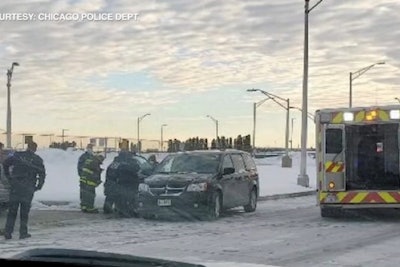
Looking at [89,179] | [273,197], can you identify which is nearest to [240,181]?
[89,179]

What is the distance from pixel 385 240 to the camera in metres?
11.8

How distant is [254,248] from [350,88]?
102 ft

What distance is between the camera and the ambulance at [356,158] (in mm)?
14961

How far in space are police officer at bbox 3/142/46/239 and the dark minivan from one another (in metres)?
3.58

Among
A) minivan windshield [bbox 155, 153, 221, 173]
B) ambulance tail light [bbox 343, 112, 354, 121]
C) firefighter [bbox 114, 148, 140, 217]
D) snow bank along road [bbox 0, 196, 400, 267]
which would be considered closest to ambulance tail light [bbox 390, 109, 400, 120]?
ambulance tail light [bbox 343, 112, 354, 121]

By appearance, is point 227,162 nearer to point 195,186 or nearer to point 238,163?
point 238,163

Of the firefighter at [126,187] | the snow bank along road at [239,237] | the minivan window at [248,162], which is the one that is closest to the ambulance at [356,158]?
the snow bank along road at [239,237]

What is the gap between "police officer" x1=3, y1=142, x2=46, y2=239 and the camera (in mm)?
11633

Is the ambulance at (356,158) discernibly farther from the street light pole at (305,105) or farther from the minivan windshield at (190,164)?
the street light pole at (305,105)

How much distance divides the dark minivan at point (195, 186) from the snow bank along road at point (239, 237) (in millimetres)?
403

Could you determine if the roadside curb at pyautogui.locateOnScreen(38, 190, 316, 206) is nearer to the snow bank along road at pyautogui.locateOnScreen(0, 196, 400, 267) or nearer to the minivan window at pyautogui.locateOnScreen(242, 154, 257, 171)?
the snow bank along road at pyautogui.locateOnScreen(0, 196, 400, 267)

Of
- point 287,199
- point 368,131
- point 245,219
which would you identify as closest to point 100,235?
point 245,219

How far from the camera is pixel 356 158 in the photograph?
51.5ft

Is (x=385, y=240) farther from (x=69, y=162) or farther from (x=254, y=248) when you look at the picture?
(x=69, y=162)
